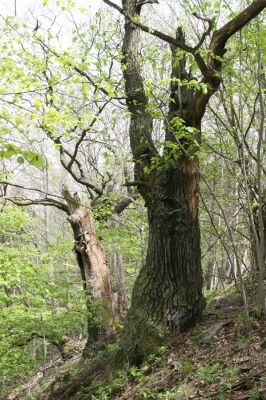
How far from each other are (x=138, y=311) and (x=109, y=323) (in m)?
2.23

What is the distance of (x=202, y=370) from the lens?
15.0 ft

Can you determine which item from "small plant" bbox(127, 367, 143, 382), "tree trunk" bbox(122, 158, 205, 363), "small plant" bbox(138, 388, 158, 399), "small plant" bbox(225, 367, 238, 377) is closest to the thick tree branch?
"tree trunk" bbox(122, 158, 205, 363)

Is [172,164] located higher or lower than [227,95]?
lower

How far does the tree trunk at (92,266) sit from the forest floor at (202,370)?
145 cm

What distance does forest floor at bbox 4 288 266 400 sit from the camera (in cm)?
409

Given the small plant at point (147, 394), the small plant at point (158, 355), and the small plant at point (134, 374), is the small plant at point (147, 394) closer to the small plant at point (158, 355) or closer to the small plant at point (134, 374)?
the small plant at point (134, 374)

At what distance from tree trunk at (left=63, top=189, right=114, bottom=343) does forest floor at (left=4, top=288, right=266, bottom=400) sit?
1448 millimetres

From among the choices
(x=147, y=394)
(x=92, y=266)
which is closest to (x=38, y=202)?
(x=92, y=266)

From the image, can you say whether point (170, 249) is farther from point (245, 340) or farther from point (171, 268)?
point (245, 340)

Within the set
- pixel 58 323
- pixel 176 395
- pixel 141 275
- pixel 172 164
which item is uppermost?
pixel 172 164

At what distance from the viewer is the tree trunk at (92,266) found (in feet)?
27.2

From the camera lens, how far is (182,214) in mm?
6223

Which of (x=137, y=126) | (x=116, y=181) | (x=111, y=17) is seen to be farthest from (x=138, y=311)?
(x=111, y=17)

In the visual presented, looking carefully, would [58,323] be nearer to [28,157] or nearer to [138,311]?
[138,311]
